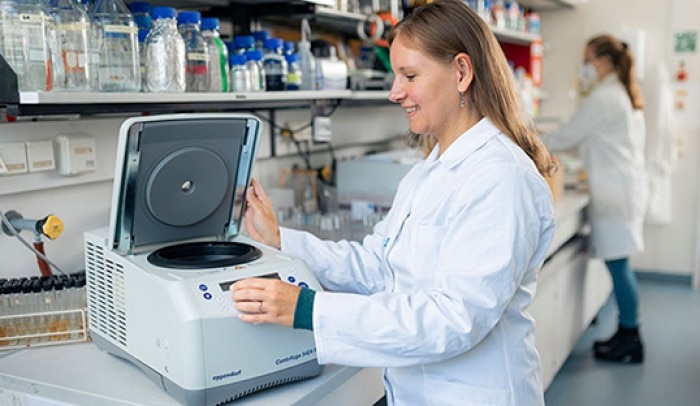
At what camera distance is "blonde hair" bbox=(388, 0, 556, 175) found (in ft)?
4.28

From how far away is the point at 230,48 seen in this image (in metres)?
2.04

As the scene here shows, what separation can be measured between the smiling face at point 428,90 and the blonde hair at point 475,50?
2 cm

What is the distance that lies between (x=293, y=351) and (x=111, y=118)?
0.94m

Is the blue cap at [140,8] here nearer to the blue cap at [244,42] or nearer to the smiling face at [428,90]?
the blue cap at [244,42]

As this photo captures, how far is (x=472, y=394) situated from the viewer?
4.30ft

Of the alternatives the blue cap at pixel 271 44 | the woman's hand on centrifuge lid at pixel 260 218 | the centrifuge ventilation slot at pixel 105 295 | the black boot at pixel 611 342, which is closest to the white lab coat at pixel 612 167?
the black boot at pixel 611 342

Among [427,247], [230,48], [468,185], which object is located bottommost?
[427,247]

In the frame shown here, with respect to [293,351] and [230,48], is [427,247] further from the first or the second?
[230,48]

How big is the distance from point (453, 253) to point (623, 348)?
2.79 metres

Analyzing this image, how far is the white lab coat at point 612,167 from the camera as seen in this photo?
3.70 meters

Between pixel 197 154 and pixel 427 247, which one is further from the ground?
pixel 197 154

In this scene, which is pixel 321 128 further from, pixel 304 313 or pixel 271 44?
pixel 304 313

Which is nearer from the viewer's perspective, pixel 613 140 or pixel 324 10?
pixel 324 10

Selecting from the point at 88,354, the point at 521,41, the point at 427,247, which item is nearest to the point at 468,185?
the point at 427,247
